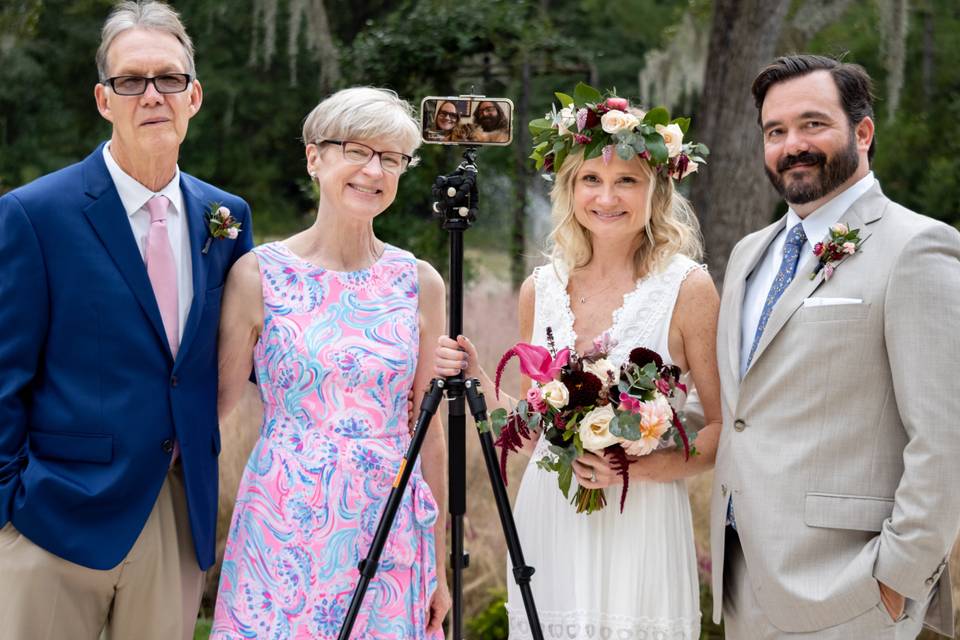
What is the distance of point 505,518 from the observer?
3125 millimetres

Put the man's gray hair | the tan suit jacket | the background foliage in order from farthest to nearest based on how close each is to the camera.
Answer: the background foliage
the man's gray hair
the tan suit jacket

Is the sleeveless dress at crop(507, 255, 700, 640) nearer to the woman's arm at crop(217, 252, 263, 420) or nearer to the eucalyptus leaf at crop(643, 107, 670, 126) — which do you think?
the eucalyptus leaf at crop(643, 107, 670, 126)

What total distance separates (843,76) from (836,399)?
0.93 meters

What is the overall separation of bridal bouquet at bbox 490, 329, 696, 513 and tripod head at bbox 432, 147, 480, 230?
1.33 ft

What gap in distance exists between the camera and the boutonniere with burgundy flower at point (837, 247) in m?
2.95

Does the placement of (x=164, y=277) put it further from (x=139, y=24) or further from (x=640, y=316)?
(x=640, y=316)

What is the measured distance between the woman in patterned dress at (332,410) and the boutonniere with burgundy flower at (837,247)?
4.17 feet

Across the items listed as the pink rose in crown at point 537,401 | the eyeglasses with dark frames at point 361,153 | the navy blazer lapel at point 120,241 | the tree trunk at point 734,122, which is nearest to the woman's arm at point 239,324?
the navy blazer lapel at point 120,241

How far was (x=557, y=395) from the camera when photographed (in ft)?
9.86

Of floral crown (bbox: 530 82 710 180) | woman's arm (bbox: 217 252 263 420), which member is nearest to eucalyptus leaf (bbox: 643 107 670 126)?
floral crown (bbox: 530 82 710 180)

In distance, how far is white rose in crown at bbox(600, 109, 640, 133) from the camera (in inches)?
130

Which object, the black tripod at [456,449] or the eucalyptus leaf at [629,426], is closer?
the eucalyptus leaf at [629,426]

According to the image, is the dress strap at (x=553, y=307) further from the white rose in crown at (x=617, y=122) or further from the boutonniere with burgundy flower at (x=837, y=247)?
the boutonniere with burgundy flower at (x=837, y=247)

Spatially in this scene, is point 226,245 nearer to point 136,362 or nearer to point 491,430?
point 136,362
